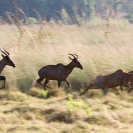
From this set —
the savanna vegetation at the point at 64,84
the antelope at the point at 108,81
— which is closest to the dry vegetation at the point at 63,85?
the savanna vegetation at the point at 64,84

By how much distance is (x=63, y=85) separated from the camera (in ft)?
Result: 33.3

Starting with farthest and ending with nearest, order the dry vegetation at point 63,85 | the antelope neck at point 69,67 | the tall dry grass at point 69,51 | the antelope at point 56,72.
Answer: the tall dry grass at point 69,51, the antelope neck at point 69,67, the antelope at point 56,72, the dry vegetation at point 63,85

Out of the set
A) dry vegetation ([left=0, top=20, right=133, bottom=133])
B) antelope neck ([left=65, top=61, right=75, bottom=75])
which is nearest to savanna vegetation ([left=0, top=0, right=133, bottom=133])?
dry vegetation ([left=0, top=20, right=133, bottom=133])

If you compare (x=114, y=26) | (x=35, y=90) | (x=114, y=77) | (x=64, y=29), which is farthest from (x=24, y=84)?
(x=114, y=26)

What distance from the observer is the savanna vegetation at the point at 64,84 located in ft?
24.6

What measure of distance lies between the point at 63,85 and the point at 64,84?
0.15 feet

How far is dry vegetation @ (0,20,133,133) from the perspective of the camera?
749 centimetres

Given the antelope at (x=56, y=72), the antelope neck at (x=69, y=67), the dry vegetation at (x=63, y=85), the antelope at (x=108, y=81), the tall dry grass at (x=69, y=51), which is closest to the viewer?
the dry vegetation at (x=63, y=85)

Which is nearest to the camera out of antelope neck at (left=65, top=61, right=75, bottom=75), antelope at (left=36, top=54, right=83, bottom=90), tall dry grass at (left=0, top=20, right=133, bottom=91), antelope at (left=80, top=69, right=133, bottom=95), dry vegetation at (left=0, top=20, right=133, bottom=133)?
dry vegetation at (left=0, top=20, right=133, bottom=133)

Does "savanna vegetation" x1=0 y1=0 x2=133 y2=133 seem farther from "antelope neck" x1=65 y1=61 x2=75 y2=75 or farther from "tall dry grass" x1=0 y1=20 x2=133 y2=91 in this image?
"antelope neck" x1=65 y1=61 x2=75 y2=75

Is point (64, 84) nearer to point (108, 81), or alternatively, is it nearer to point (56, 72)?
point (56, 72)

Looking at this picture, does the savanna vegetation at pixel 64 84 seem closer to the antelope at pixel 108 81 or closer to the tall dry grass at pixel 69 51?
the tall dry grass at pixel 69 51

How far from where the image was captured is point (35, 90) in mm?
9844

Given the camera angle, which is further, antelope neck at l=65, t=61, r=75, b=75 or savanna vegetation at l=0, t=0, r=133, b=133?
antelope neck at l=65, t=61, r=75, b=75
